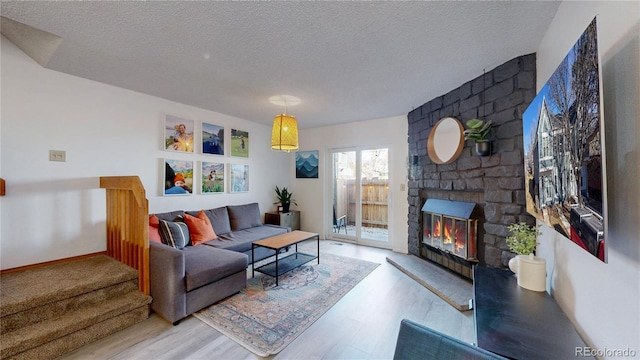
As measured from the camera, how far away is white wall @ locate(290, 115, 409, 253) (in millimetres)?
4188

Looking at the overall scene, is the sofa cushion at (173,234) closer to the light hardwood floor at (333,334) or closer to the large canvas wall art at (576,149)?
the light hardwood floor at (333,334)

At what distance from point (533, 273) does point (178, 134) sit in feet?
13.9

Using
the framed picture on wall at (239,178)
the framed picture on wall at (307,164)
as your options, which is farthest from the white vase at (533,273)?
the framed picture on wall at (239,178)

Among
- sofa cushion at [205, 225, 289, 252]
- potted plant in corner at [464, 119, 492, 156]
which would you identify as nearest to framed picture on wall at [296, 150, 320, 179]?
sofa cushion at [205, 225, 289, 252]

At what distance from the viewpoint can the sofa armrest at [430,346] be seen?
2.48ft

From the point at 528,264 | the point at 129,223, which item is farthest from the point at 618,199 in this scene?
the point at 129,223

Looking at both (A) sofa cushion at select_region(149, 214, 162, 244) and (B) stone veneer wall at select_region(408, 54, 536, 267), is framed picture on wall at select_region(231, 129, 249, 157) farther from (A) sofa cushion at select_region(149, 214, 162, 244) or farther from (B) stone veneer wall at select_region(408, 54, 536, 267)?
(B) stone veneer wall at select_region(408, 54, 536, 267)

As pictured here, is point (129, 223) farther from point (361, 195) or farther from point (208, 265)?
point (361, 195)

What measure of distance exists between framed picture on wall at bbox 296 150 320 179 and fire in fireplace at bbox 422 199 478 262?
248cm

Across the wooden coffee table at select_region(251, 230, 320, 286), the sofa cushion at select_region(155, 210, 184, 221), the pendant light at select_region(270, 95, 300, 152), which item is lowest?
the wooden coffee table at select_region(251, 230, 320, 286)

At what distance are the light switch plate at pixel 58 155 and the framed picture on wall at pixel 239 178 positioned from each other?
209cm

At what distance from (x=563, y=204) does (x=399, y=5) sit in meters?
1.46

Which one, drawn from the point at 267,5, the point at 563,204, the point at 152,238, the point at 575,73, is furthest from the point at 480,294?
the point at 152,238

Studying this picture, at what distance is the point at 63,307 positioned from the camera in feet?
6.33
